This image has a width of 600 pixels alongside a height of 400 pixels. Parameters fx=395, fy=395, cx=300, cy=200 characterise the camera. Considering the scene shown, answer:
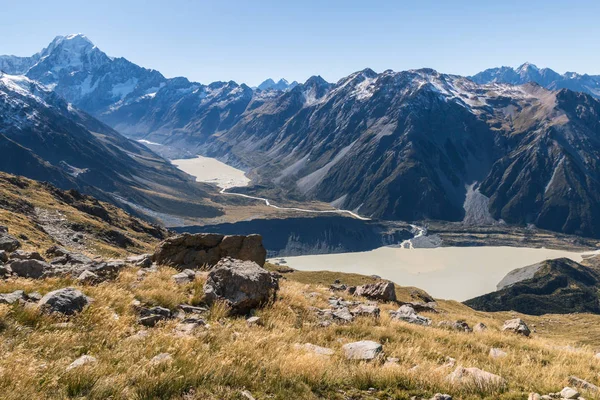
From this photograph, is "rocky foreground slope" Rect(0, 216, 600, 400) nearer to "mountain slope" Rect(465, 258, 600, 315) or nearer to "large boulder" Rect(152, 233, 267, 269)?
"large boulder" Rect(152, 233, 267, 269)

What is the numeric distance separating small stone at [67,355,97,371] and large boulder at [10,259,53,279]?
25.6 ft

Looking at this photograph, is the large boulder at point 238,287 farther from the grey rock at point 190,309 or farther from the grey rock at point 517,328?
the grey rock at point 517,328

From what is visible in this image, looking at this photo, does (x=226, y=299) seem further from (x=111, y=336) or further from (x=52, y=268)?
(x=52, y=268)

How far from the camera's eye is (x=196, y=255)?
25.5 m

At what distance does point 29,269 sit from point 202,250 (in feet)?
39.7

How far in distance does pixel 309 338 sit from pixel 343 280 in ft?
252

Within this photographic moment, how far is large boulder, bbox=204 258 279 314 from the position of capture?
14438 mm

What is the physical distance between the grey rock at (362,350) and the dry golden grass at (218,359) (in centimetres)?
29

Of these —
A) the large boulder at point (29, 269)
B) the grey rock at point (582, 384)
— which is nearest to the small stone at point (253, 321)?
the large boulder at point (29, 269)

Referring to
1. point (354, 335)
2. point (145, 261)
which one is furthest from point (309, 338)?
point (145, 261)

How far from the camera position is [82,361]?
809 cm

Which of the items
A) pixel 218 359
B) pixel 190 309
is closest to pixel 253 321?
pixel 190 309

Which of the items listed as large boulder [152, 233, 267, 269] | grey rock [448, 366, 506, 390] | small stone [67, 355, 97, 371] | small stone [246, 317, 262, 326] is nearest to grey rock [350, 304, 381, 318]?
small stone [246, 317, 262, 326]

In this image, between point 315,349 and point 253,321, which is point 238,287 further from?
point 315,349
